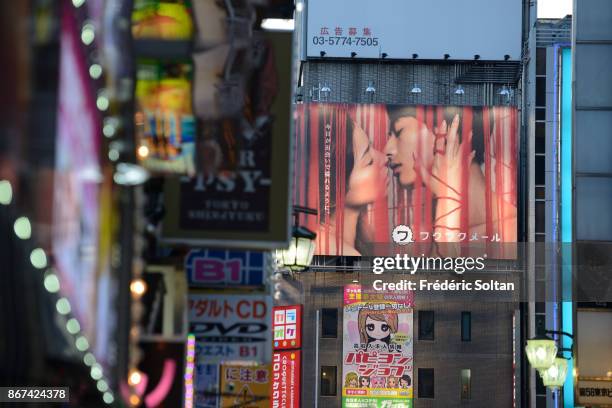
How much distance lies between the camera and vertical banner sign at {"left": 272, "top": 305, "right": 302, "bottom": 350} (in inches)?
1009

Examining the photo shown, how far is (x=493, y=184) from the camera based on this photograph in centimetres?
4591

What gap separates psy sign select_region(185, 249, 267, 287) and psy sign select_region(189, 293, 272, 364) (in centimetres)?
44

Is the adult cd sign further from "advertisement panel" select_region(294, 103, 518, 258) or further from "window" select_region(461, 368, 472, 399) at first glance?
"window" select_region(461, 368, 472, 399)

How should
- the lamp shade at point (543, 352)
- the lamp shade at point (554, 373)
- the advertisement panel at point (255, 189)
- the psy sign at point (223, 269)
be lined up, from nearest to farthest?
the advertisement panel at point (255, 189) → the psy sign at point (223, 269) → the lamp shade at point (543, 352) → the lamp shade at point (554, 373)

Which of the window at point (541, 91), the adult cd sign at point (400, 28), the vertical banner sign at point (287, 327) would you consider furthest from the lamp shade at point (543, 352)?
the adult cd sign at point (400, 28)

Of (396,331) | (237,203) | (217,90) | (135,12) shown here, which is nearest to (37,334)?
(217,90)

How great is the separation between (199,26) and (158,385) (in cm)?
370

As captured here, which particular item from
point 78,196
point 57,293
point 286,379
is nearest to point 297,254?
point 78,196

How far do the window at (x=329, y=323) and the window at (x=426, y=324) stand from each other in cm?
352

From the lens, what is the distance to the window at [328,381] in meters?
45.2

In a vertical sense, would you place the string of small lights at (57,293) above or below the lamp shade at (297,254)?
below

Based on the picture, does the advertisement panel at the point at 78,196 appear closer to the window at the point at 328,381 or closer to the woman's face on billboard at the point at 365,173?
the window at the point at 328,381

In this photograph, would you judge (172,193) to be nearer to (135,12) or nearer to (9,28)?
(135,12)

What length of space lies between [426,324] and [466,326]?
166cm
